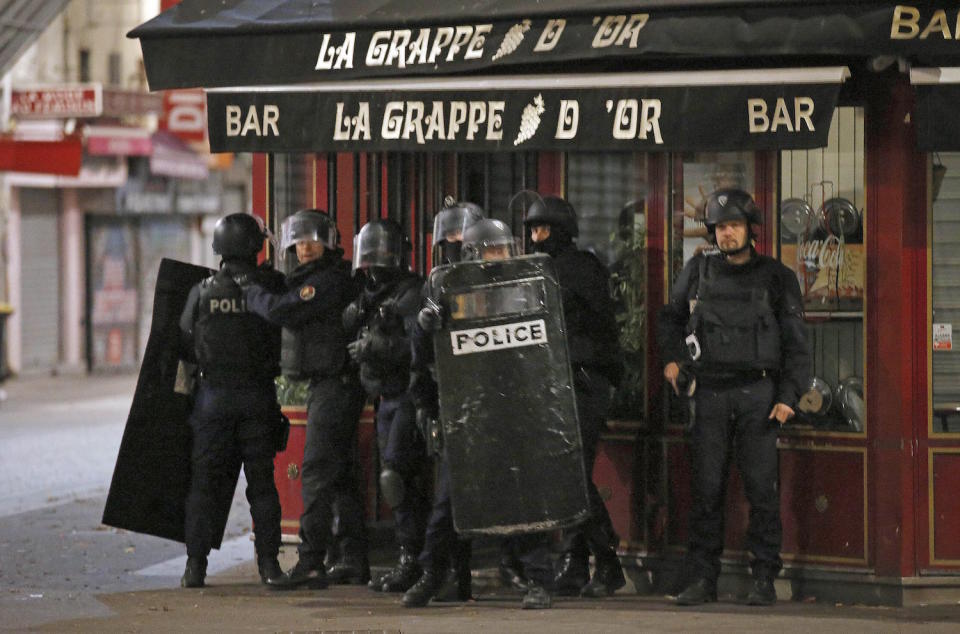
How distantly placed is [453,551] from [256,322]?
164 cm

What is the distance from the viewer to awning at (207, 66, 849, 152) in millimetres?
8047

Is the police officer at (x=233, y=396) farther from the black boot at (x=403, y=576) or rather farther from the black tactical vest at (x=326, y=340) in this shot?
the black boot at (x=403, y=576)

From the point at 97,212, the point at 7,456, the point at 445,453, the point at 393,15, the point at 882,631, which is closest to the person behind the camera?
the point at 882,631

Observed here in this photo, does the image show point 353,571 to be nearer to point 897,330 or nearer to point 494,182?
point 494,182

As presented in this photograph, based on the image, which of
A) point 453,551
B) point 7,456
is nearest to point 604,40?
point 453,551

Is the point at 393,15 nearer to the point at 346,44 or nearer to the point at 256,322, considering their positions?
the point at 346,44

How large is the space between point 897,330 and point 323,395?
2.90 metres

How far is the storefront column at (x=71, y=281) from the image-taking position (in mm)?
27406

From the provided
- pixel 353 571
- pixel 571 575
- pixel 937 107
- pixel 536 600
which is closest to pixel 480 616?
pixel 536 600

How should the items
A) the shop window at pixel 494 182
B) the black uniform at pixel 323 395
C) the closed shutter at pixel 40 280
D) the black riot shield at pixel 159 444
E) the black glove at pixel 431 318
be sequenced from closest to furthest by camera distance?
the black glove at pixel 431 318, the black uniform at pixel 323 395, the black riot shield at pixel 159 444, the shop window at pixel 494 182, the closed shutter at pixel 40 280

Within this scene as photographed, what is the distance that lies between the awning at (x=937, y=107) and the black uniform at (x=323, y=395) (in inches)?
118

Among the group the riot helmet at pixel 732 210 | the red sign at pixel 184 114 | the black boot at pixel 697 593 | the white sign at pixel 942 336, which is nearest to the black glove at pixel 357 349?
the riot helmet at pixel 732 210

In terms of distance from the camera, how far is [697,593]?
8.26 m

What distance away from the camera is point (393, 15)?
8.84 metres
